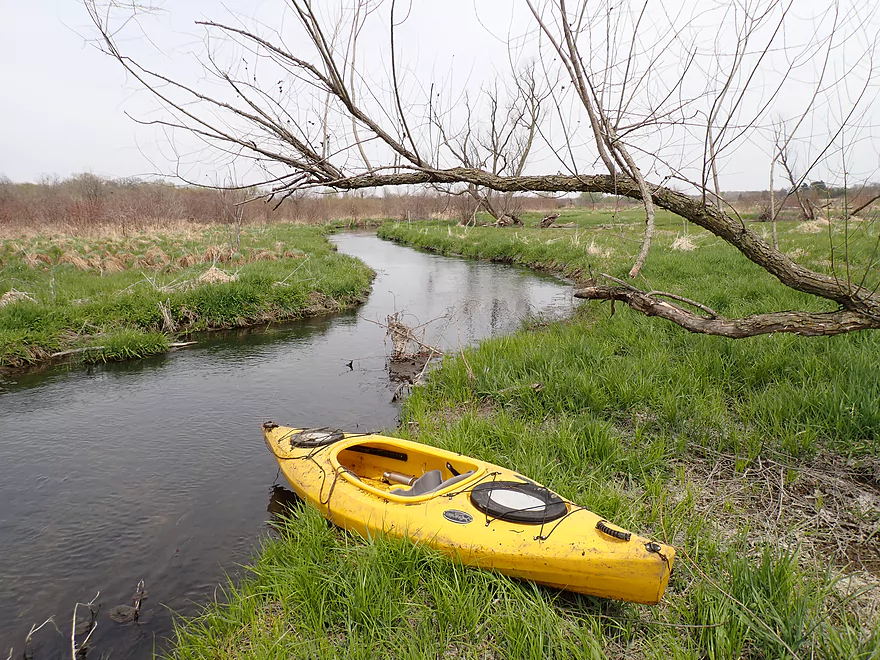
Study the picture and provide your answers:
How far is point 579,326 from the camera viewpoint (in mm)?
6062

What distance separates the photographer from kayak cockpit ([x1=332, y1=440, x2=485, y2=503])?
2.74 metres

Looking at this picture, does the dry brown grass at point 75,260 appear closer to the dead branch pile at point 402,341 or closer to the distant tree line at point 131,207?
the distant tree line at point 131,207

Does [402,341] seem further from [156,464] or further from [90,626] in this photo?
[90,626]

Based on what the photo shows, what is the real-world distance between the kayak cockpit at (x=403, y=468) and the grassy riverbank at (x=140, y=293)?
15.2 ft

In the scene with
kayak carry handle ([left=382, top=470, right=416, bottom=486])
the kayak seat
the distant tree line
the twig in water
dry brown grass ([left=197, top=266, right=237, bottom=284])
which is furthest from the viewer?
the distant tree line

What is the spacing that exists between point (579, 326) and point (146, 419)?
16.1ft

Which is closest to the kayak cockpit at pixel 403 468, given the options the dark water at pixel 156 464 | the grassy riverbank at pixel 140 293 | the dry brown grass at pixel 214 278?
the dark water at pixel 156 464

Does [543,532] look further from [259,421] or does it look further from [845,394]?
→ [259,421]

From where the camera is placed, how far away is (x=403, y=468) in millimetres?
3277

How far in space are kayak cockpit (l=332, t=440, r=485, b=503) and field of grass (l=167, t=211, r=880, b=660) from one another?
1.07ft

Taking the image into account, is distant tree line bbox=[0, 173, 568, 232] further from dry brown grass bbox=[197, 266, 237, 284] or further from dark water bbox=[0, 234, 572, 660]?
dark water bbox=[0, 234, 572, 660]

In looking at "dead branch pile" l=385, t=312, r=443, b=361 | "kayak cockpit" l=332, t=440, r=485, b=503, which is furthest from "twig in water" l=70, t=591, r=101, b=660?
"dead branch pile" l=385, t=312, r=443, b=361

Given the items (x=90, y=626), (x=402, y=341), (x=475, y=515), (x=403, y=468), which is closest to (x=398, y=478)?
(x=403, y=468)

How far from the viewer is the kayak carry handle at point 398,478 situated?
10.5 ft
